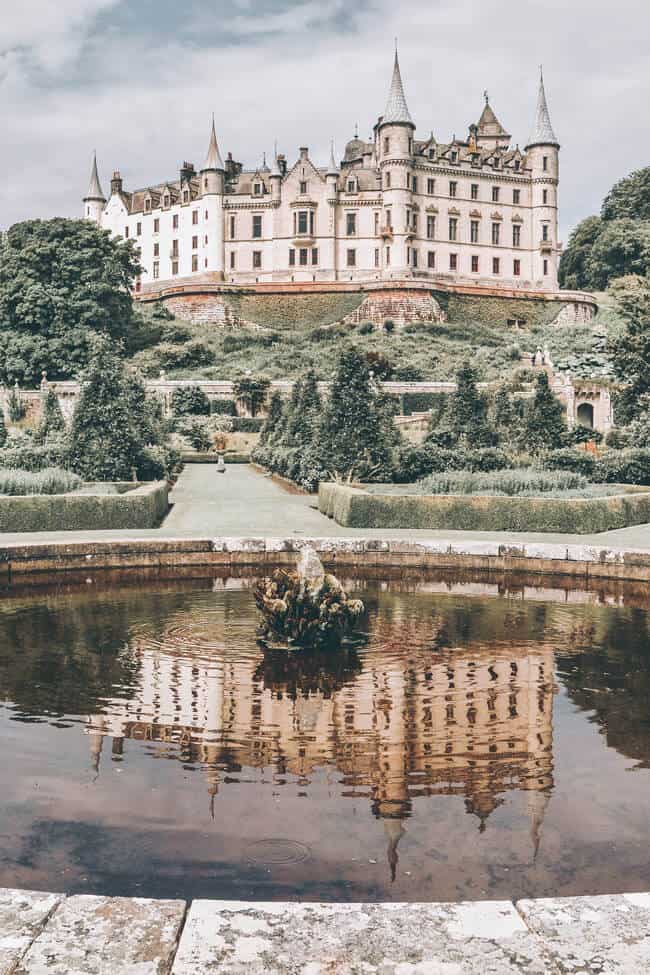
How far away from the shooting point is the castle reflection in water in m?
5.45

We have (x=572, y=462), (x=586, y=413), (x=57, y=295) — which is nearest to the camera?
(x=572, y=462)

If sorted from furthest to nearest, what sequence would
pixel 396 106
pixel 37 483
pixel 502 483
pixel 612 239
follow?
pixel 612 239, pixel 396 106, pixel 502 483, pixel 37 483

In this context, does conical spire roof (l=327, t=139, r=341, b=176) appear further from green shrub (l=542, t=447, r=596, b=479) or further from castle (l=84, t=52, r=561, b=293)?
green shrub (l=542, t=447, r=596, b=479)

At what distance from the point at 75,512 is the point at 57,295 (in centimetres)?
4057

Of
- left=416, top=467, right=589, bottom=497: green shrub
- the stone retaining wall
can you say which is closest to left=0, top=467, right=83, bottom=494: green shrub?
the stone retaining wall

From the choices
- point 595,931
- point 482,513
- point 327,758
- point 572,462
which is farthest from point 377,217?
point 595,931

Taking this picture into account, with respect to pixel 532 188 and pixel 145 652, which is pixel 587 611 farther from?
pixel 532 188

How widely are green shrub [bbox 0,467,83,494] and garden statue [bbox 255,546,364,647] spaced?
415 inches

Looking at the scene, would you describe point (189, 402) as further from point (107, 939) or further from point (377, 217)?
point (107, 939)

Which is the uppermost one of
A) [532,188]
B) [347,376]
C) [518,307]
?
[532,188]

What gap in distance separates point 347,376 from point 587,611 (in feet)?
40.8

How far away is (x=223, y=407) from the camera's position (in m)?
49.4

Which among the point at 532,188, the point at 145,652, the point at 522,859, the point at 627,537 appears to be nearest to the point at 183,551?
the point at 145,652

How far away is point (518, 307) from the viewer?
242ft
